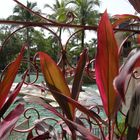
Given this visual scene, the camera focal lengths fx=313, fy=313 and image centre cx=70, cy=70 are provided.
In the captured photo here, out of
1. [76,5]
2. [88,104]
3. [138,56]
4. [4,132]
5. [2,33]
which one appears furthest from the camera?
[2,33]

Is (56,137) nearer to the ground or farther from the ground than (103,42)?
nearer to the ground

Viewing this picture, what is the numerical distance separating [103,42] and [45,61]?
4.2 inches

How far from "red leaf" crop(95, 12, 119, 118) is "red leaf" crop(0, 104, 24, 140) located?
13 cm

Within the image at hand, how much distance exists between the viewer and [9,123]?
46cm

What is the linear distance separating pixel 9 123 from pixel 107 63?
17 cm

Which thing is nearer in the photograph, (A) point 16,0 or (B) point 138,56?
(B) point 138,56

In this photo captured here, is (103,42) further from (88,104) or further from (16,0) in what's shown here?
(88,104)

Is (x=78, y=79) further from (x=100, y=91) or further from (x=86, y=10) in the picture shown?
(x=86, y=10)

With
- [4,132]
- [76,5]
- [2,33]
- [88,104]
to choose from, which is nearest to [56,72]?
[4,132]

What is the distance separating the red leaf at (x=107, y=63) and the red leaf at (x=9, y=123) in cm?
13

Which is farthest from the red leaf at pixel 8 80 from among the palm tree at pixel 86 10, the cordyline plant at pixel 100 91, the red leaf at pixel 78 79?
the palm tree at pixel 86 10

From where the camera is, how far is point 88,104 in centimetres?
82

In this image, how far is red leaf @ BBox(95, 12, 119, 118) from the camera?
0.48m

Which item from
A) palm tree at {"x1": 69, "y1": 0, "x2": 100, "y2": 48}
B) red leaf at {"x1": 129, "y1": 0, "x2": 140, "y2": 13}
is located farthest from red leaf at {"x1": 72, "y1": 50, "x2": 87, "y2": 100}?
palm tree at {"x1": 69, "y1": 0, "x2": 100, "y2": 48}
